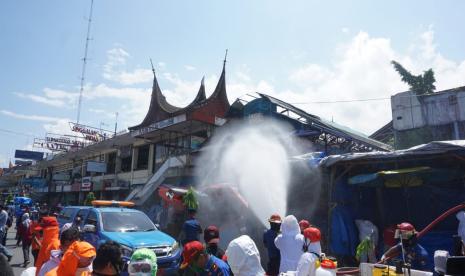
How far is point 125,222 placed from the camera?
9.03m

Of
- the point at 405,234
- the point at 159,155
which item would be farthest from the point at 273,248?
the point at 159,155

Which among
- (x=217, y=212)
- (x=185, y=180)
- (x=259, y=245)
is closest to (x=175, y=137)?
(x=185, y=180)

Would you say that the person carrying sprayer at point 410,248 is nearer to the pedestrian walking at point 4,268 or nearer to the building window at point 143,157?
the pedestrian walking at point 4,268

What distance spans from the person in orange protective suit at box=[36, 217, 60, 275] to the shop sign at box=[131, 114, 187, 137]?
14.9 metres

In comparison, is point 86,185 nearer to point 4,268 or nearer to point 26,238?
point 26,238

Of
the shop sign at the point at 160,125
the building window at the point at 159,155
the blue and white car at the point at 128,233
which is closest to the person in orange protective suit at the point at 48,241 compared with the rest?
the blue and white car at the point at 128,233

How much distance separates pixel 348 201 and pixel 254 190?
327cm

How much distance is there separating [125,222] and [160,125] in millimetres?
14506

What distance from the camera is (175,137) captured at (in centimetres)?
2528

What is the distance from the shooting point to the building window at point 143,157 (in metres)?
28.8

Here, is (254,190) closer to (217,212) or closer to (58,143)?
(217,212)

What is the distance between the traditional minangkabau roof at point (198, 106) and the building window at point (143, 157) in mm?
2432

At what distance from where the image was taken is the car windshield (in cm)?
867

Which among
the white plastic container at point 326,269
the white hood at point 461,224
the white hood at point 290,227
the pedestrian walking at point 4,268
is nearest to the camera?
the pedestrian walking at point 4,268
